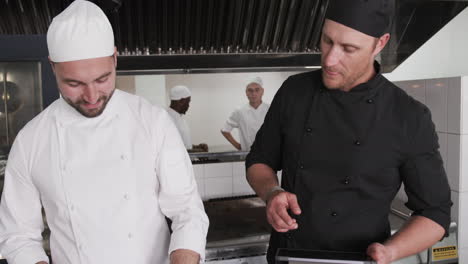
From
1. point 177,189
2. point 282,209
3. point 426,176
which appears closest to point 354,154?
point 426,176

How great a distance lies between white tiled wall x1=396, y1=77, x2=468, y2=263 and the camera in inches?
89.3

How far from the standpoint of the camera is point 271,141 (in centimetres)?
148

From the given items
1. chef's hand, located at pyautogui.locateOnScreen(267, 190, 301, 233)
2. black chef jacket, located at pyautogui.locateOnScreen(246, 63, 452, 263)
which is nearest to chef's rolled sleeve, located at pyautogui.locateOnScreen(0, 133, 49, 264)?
chef's hand, located at pyautogui.locateOnScreen(267, 190, 301, 233)

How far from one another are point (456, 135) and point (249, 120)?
226 cm

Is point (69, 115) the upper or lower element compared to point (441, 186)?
upper

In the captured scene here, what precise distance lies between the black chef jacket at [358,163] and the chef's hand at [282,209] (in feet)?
0.75

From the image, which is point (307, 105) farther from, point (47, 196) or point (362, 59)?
point (47, 196)

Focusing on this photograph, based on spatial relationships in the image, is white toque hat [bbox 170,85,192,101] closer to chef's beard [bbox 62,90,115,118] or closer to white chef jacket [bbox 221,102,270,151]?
white chef jacket [bbox 221,102,270,151]

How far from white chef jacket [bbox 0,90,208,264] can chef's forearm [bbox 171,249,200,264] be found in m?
0.01

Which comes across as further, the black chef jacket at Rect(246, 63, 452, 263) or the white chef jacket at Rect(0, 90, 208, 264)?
the black chef jacket at Rect(246, 63, 452, 263)

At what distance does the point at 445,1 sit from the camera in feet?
8.28

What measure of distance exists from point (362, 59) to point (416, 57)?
3.50 m

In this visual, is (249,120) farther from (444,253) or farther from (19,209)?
(19,209)

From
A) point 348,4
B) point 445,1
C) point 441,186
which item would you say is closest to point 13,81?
point 348,4
